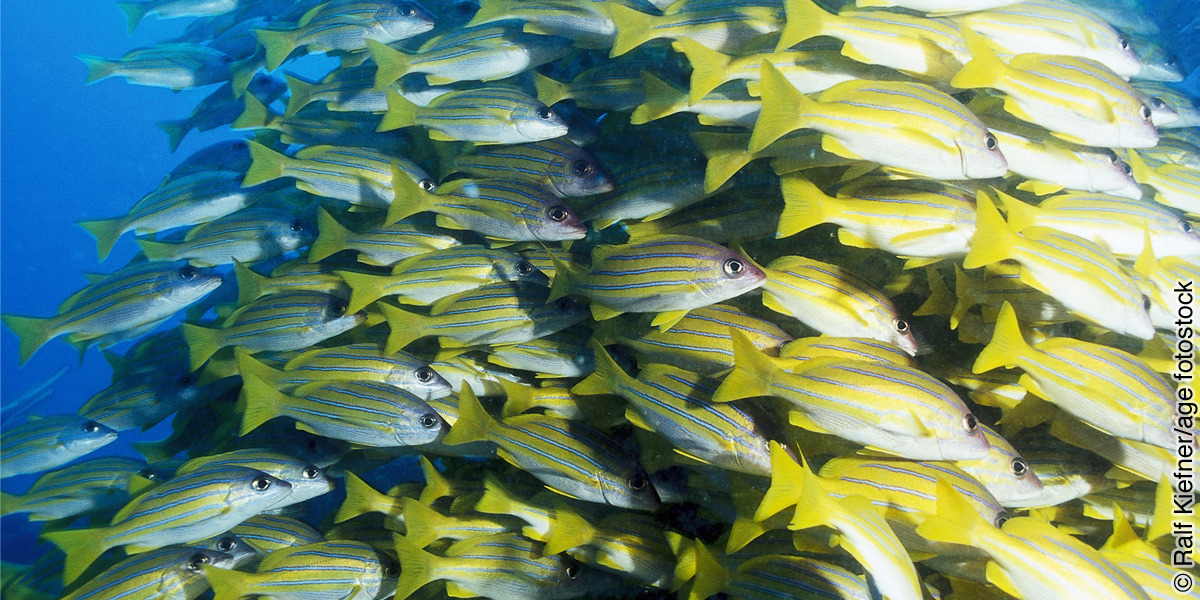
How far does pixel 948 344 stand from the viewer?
349cm

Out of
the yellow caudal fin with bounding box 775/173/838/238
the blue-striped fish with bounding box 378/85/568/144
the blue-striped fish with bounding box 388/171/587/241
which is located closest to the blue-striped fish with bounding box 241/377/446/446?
the blue-striped fish with bounding box 388/171/587/241

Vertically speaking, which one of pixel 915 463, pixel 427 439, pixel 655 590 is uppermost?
pixel 915 463

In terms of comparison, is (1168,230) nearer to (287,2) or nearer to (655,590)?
(655,590)

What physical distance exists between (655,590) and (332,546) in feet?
6.62

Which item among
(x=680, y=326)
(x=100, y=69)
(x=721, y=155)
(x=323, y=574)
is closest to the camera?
(x=721, y=155)

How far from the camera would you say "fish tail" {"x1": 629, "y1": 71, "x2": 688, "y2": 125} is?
3465 mm

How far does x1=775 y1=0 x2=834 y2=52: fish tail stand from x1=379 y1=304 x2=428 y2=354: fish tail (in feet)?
8.36

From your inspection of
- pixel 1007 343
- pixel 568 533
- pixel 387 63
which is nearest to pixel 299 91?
pixel 387 63

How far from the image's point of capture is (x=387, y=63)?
4.26m

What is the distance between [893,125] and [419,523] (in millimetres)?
3233

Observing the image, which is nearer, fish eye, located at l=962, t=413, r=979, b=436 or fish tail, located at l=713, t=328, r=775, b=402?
fish eye, located at l=962, t=413, r=979, b=436

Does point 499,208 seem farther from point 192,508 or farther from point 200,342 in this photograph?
point 192,508

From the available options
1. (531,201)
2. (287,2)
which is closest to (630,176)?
(531,201)

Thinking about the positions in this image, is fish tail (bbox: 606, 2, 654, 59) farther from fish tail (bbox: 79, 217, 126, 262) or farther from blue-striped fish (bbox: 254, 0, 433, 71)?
fish tail (bbox: 79, 217, 126, 262)
